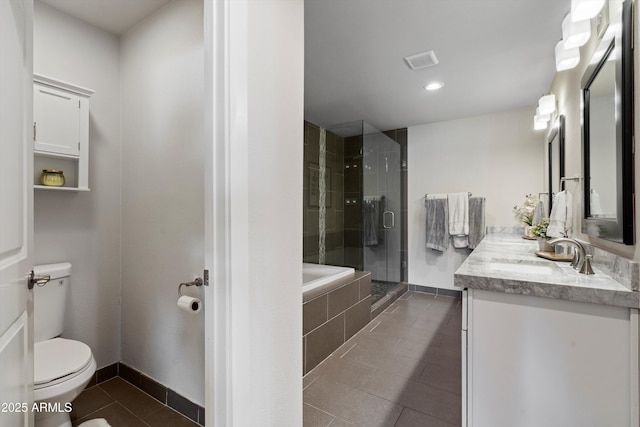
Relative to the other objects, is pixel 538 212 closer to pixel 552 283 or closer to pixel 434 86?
pixel 434 86

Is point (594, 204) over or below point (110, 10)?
below

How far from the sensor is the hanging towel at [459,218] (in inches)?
144

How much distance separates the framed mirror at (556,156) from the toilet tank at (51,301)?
11.6 feet

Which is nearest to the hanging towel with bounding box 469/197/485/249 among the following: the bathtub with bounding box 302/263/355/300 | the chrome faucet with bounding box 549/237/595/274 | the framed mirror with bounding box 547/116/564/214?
the framed mirror with bounding box 547/116/564/214

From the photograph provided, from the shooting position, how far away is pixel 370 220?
4.05 meters

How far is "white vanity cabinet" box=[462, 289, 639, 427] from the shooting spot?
3.10 feet

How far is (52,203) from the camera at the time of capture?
1.79 m

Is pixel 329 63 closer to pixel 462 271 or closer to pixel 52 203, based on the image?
pixel 462 271

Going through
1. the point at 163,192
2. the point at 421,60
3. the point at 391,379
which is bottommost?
the point at 391,379

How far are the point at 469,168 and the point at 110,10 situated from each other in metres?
3.90

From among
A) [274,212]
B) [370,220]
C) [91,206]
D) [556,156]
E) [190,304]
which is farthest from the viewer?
[370,220]

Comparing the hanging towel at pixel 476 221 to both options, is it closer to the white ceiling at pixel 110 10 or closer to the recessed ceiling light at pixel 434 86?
the recessed ceiling light at pixel 434 86

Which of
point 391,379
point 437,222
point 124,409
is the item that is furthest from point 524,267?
point 437,222

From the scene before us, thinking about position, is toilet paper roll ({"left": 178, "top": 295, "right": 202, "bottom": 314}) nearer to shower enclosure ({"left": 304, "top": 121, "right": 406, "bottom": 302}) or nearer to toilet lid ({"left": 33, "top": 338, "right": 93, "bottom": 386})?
toilet lid ({"left": 33, "top": 338, "right": 93, "bottom": 386})
